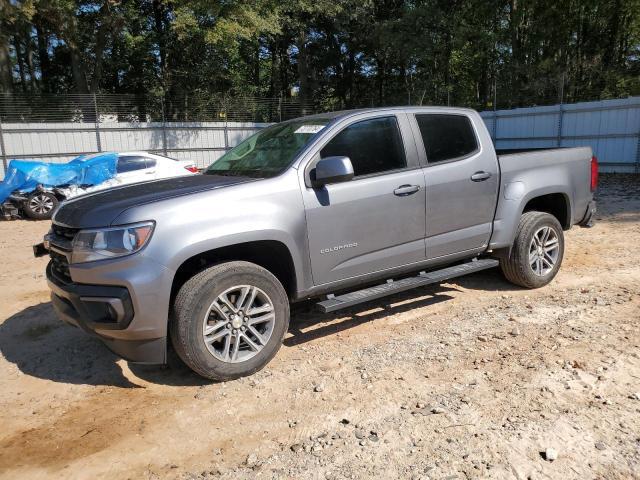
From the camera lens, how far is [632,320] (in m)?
4.23

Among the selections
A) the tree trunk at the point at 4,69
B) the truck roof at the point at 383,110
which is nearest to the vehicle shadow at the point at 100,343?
the truck roof at the point at 383,110

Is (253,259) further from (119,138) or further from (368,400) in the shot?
(119,138)

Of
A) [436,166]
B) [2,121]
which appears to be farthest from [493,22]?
[436,166]

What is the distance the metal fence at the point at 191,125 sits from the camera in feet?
51.1

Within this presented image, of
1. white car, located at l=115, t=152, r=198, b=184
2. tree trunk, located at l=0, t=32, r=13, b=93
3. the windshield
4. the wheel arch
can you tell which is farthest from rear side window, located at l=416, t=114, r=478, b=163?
tree trunk, located at l=0, t=32, r=13, b=93

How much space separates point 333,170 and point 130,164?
395 inches

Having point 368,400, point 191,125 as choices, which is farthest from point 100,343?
point 191,125

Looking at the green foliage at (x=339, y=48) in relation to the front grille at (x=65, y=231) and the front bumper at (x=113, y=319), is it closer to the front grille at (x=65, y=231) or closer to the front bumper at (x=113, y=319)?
the front grille at (x=65, y=231)

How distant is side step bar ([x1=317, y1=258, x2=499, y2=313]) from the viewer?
3.82 m

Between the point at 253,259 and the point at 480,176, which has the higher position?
the point at 480,176

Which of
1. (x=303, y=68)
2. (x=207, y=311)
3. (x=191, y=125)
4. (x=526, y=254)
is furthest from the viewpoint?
(x=303, y=68)

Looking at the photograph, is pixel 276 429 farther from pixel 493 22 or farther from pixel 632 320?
pixel 493 22

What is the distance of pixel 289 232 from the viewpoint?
3604 millimetres

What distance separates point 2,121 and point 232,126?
8355 millimetres
